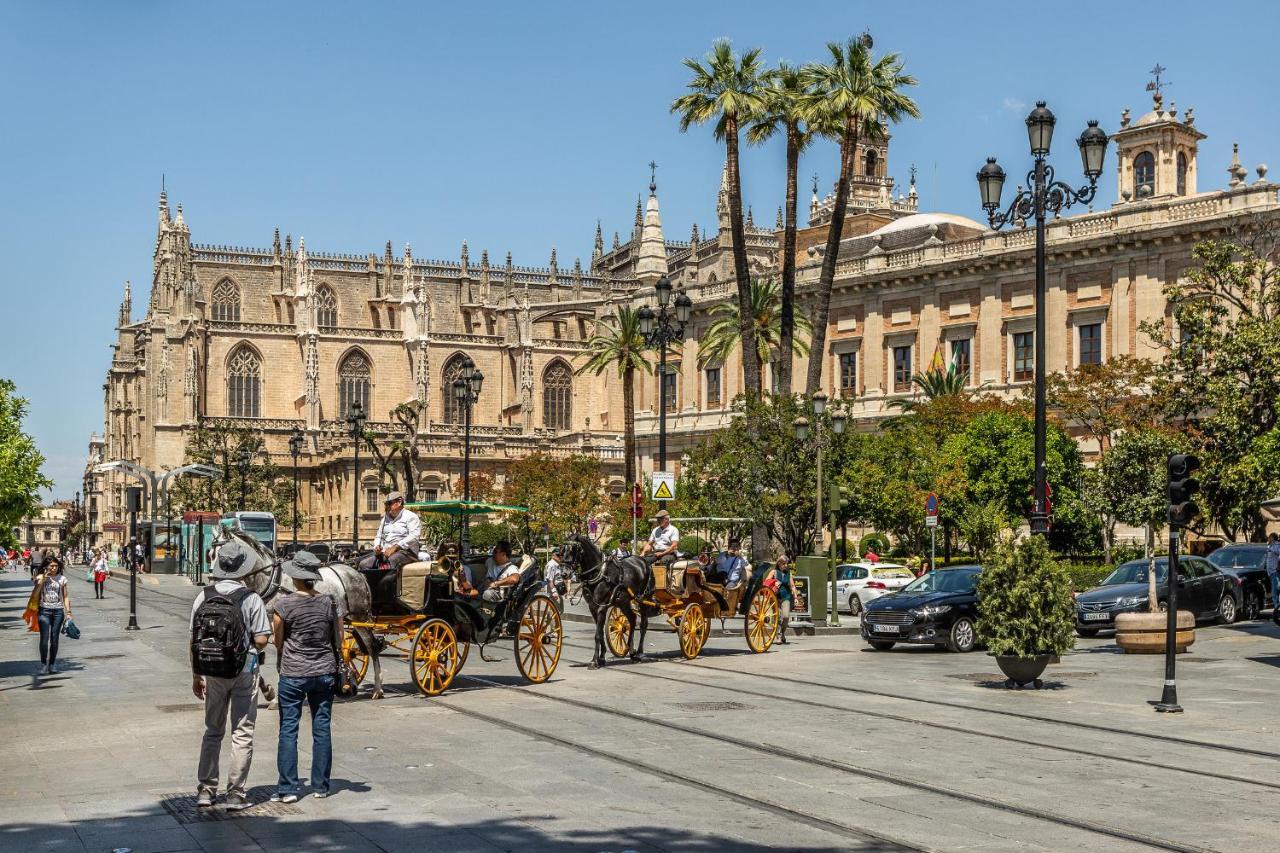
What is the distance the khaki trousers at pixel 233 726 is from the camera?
8.72 metres

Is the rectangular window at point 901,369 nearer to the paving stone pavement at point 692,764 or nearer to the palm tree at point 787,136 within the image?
the palm tree at point 787,136

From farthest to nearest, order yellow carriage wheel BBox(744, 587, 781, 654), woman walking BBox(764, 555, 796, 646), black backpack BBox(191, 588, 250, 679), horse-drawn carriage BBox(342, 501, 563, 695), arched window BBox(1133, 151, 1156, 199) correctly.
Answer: arched window BBox(1133, 151, 1156, 199) < woman walking BBox(764, 555, 796, 646) < yellow carriage wheel BBox(744, 587, 781, 654) < horse-drawn carriage BBox(342, 501, 563, 695) < black backpack BBox(191, 588, 250, 679)

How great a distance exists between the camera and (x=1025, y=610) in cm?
1612

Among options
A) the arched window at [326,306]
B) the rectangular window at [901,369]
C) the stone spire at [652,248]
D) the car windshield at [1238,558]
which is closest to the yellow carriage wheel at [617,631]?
the car windshield at [1238,558]

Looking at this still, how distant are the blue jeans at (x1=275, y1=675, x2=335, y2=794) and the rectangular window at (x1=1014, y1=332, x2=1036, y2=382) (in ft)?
153

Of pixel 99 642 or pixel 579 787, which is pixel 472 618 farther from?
pixel 99 642

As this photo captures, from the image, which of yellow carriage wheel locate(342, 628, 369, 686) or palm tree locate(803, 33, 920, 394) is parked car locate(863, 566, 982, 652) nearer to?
yellow carriage wheel locate(342, 628, 369, 686)

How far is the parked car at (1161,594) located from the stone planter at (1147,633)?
266 cm

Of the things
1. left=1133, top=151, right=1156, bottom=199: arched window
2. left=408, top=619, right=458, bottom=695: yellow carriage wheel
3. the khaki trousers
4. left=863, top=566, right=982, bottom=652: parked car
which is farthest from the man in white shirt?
left=1133, top=151, right=1156, bottom=199: arched window

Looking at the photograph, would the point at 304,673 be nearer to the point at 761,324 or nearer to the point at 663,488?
the point at 663,488

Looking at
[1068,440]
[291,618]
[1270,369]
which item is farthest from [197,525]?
Answer: [291,618]

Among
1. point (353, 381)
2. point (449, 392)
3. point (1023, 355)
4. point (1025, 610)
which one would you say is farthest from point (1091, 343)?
point (353, 381)

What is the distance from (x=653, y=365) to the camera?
2479 inches

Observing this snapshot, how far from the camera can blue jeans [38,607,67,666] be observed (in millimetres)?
18859
